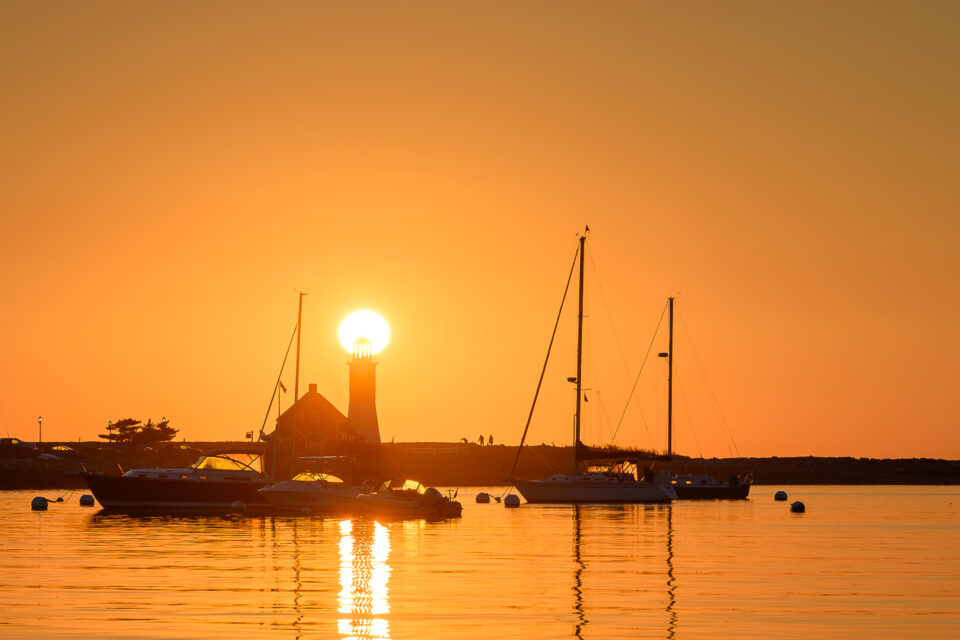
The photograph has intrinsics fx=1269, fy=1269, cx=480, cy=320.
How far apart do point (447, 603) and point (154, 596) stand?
6544 millimetres

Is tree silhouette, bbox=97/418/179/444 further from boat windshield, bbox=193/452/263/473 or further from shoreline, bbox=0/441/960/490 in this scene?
boat windshield, bbox=193/452/263/473

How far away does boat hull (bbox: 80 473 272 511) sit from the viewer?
66.1 meters

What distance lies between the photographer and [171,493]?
66062 mm

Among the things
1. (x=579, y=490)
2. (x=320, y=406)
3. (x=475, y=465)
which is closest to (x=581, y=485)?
(x=579, y=490)

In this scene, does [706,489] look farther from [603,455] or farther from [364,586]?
[364,586]

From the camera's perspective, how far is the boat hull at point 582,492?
83.9 m

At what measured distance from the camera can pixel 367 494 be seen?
6588 centimetres

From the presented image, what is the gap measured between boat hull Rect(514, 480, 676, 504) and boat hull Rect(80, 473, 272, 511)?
23.3m

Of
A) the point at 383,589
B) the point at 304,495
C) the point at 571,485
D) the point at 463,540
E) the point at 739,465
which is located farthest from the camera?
the point at 739,465

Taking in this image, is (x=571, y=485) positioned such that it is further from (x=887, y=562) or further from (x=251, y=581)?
(x=251, y=581)

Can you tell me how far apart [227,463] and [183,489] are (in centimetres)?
387

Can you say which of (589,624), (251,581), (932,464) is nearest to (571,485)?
(251,581)

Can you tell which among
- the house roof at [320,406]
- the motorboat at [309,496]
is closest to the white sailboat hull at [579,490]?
the motorboat at [309,496]

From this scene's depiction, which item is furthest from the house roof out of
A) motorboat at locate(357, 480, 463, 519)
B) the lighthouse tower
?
motorboat at locate(357, 480, 463, 519)
